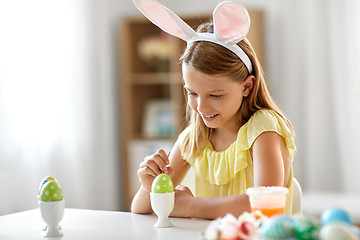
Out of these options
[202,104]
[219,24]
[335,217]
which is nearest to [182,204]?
[202,104]

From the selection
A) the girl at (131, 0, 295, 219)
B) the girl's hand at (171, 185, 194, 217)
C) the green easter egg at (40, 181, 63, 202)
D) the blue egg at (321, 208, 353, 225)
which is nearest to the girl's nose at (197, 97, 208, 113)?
the girl at (131, 0, 295, 219)

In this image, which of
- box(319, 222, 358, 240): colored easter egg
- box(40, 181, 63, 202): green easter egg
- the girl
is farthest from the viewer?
the girl

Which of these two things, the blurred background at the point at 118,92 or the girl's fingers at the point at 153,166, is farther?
the blurred background at the point at 118,92

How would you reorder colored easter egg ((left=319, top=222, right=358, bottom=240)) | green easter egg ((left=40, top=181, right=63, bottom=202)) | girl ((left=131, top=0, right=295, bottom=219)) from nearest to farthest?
colored easter egg ((left=319, top=222, right=358, bottom=240))
green easter egg ((left=40, top=181, right=63, bottom=202))
girl ((left=131, top=0, right=295, bottom=219))

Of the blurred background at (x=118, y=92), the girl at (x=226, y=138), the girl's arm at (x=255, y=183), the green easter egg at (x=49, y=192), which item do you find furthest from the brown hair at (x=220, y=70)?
the blurred background at (x=118, y=92)

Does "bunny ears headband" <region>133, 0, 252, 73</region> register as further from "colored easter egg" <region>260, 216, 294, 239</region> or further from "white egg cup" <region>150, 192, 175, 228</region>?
"colored easter egg" <region>260, 216, 294, 239</region>

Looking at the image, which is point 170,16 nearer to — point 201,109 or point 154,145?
point 201,109

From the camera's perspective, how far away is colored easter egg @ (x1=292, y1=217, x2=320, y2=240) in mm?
974

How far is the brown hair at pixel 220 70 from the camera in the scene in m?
1.67

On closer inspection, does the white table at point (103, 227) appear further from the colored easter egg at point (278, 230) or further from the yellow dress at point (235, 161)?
the colored easter egg at point (278, 230)

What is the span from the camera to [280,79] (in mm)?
4117

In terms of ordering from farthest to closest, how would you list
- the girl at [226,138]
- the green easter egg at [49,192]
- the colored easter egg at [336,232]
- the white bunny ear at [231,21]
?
the girl at [226,138], the white bunny ear at [231,21], the green easter egg at [49,192], the colored easter egg at [336,232]

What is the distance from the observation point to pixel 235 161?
176 centimetres

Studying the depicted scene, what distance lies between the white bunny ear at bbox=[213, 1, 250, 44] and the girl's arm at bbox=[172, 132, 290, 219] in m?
0.30
